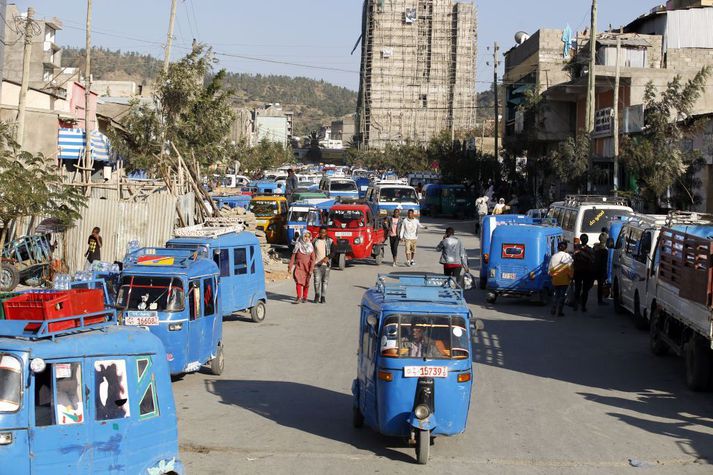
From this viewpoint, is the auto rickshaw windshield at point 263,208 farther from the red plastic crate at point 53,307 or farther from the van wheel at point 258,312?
the red plastic crate at point 53,307

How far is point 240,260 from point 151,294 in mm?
5847

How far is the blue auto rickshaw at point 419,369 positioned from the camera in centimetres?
1092

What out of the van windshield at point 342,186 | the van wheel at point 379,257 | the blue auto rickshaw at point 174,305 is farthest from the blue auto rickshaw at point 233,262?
the van windshield at point 342,186

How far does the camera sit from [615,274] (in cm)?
2366

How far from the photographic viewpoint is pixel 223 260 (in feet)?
66.3

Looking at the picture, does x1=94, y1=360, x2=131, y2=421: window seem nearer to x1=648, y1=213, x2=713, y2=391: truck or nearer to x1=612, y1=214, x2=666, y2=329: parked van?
x1=648, y1=213, x2=713, y2=391: truck

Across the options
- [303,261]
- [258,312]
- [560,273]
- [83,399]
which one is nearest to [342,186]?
[303,261]

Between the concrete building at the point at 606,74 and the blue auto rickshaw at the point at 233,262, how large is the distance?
27.5m

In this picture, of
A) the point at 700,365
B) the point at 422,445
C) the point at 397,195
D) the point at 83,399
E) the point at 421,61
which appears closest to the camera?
the point at 83,399

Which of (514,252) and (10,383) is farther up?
(514,252)

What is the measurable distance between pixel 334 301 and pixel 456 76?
375 ft

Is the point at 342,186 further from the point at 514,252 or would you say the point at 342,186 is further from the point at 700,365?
the point at 700,365

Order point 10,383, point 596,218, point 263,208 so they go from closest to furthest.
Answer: point 10,383
point 596,218
point 263,208

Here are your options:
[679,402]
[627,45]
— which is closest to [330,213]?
[679,402]
